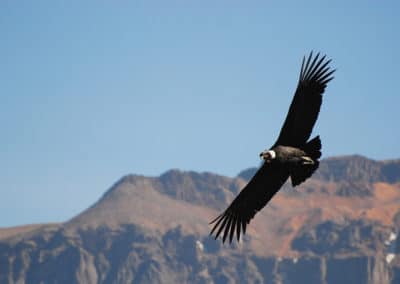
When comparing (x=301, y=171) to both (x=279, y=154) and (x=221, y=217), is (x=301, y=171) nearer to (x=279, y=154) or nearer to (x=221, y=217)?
(x=279, y=154)

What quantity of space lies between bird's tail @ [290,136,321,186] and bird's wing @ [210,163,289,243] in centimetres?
95

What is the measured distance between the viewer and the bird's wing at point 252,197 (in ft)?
111

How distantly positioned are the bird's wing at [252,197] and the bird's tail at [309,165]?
0.95 metres

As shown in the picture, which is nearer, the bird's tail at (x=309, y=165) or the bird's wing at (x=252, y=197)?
the bird's tail at (x=309, y=165)

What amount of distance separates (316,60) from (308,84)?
110cm

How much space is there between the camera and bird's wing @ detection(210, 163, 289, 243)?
33688 millimetres

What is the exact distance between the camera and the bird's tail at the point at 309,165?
105ft

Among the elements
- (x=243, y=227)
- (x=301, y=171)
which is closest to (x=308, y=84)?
(x=301, y=171)

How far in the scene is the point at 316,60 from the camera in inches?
1305

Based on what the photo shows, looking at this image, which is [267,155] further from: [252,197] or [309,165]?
[252,197]

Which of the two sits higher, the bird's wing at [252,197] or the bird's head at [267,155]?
the bird's head at [267,155]

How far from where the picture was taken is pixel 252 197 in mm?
34406

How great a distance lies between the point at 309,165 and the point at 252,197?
131 inches

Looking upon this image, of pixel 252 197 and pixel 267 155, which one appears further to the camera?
pixel 252 197
